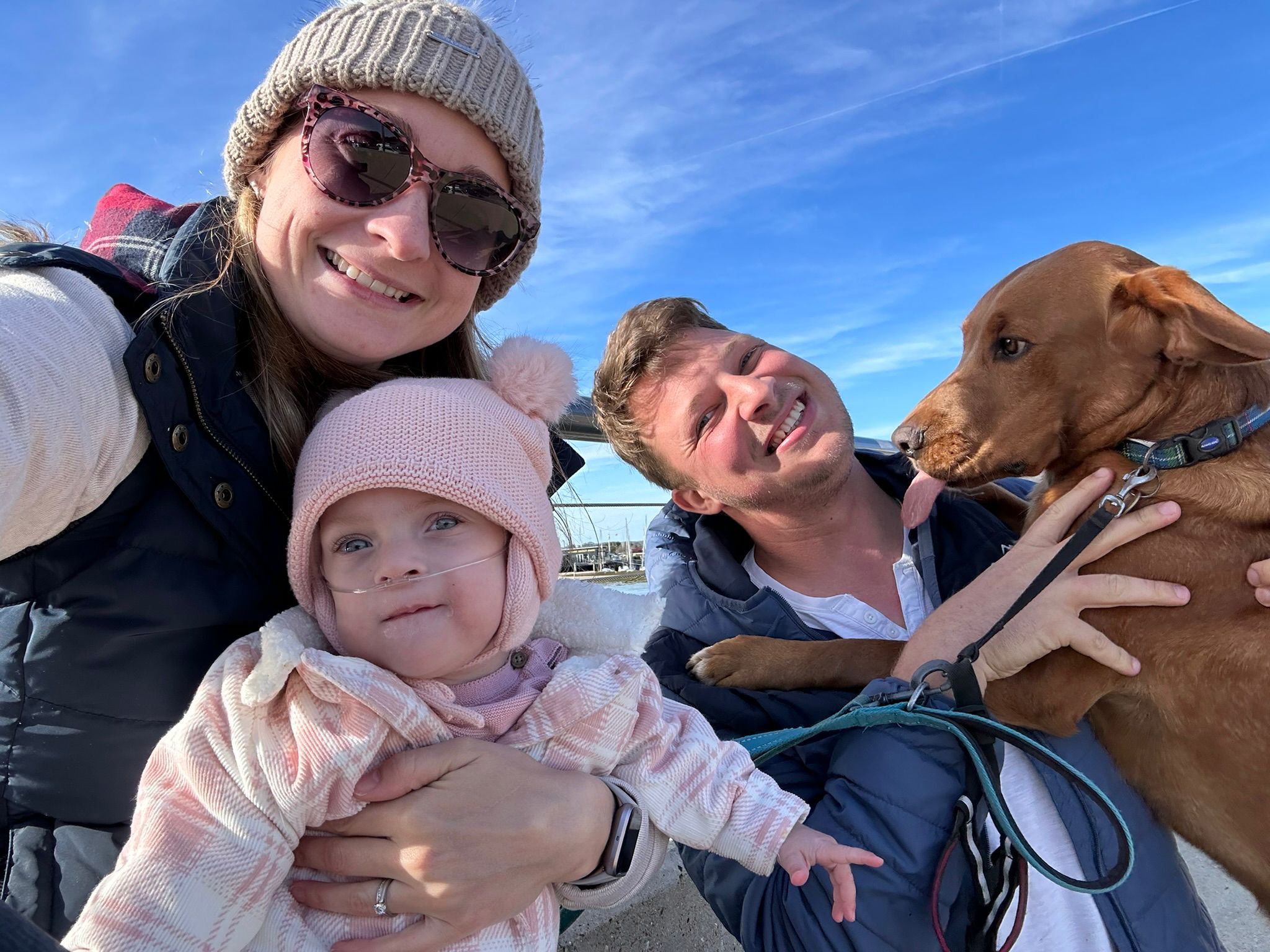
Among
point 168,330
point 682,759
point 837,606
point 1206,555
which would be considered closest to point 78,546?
point 168,330

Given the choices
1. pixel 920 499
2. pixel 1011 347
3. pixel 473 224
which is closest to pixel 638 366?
pixel 920 499

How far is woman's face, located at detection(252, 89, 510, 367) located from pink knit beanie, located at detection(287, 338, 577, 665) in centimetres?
17

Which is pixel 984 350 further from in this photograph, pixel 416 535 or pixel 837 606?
pixel 416 535

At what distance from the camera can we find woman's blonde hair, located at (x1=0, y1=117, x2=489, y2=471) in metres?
1.59

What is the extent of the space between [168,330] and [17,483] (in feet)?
1.32

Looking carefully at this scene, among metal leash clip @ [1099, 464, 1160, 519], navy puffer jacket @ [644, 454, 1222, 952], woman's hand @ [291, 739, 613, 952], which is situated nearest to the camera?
woman's hand @ [291, 739, 613, 952]

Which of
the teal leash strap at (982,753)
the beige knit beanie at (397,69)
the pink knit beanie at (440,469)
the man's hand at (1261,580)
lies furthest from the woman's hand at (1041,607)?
the beige knit beanie at (397,69)

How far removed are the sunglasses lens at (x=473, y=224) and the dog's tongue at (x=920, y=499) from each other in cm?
163

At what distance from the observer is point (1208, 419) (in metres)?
2.37

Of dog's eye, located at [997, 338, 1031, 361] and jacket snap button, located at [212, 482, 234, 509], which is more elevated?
dog's eye, located at [997, 338, 1031, 361]

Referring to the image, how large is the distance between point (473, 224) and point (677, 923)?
2.14 meters

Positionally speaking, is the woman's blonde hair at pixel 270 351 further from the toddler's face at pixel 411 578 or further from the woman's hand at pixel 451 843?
the woman's hand at pixel 451 843

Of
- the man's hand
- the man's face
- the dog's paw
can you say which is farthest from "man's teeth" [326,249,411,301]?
the man's hand

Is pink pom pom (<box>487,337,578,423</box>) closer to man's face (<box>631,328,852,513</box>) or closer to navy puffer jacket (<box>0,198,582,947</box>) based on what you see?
navy puffer jacket (<box>0,198,582,947</box>)
